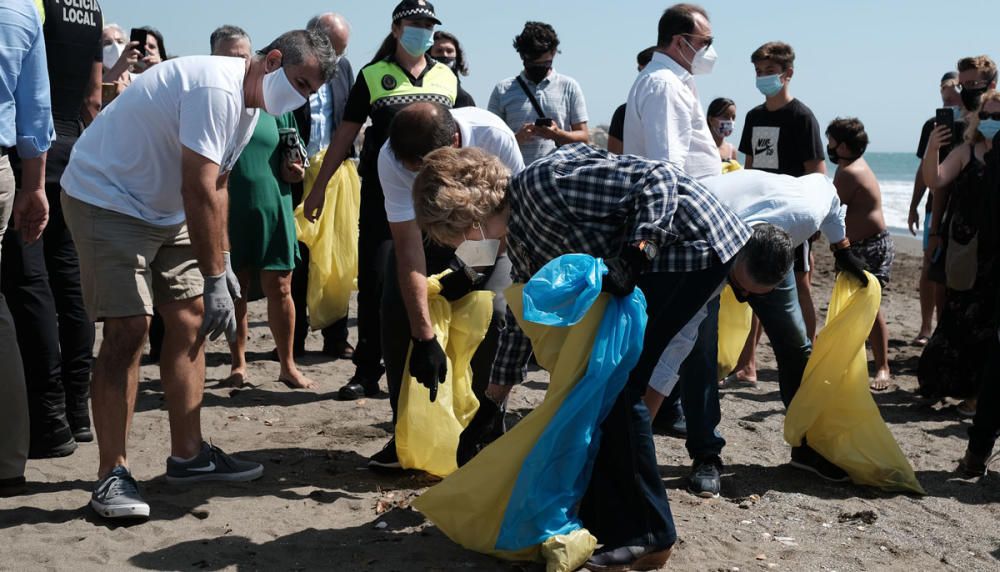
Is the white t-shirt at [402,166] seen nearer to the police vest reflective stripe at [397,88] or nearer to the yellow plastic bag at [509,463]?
the yellow plastic bag at [509,463]

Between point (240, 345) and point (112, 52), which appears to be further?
point (112, 52)

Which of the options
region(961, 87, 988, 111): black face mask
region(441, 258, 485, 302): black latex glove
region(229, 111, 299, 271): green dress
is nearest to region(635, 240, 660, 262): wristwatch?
region(441, 258, 485, 302): black latex glove

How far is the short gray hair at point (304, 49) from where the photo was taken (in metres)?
3.55

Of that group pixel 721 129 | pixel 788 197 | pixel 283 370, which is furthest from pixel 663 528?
pixel 721 129

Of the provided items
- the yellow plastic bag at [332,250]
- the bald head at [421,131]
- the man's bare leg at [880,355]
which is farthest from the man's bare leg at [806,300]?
the bald head at [421,131]

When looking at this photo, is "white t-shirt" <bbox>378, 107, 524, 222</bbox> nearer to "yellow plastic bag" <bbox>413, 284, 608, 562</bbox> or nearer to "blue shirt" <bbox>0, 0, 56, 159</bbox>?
"yellow plastic bag" <bbox>413, 284, 608, 562</bbox>

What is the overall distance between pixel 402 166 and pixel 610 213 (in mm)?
1014

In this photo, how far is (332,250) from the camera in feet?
19.9

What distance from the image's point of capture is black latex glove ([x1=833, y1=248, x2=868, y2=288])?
14.3 feet

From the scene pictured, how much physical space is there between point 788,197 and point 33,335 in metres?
2.88

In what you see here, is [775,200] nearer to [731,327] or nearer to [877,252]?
[731,327]

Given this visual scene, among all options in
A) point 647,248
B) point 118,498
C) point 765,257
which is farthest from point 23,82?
point 765,257

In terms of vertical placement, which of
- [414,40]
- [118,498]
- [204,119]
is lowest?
[118,498]

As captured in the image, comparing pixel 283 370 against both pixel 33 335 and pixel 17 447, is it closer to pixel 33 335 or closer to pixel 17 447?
pixel 33 335
